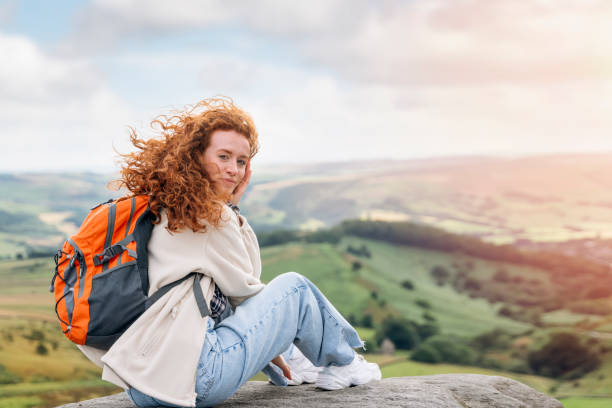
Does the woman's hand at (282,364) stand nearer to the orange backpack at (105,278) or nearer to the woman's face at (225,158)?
the orange backpack at (105,278)

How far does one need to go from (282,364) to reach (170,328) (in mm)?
1603

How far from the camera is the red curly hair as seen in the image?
158 inches

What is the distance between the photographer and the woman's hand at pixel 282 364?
5230 mm

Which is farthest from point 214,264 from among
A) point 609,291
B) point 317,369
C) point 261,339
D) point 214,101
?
point 609,291

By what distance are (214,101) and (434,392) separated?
3.44 m

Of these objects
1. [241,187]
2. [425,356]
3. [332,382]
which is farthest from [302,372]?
[425,356]

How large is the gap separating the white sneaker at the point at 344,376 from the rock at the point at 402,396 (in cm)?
6

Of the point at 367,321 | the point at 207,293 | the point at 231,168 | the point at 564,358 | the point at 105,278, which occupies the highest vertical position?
the point at 231,168

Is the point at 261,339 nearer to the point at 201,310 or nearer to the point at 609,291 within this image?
the point at 201,310

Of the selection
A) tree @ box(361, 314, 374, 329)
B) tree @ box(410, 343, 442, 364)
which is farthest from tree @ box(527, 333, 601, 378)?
tree @ box(361, 314, 374, 329)

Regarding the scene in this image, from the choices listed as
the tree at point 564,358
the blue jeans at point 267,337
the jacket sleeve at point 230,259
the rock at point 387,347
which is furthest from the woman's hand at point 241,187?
the tree at point 564,358

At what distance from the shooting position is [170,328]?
13.1 feet

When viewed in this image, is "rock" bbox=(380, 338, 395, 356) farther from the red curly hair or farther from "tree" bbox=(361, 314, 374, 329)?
the red curly hair

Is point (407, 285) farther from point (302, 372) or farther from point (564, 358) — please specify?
point (302, 372)
